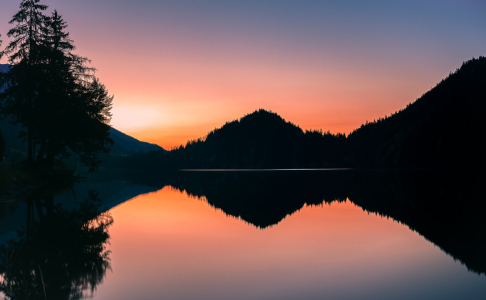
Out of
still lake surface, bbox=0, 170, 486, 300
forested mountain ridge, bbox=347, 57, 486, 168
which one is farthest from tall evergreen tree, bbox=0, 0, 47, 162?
forested mountain ridge, bbox=347, 57, 486, 168

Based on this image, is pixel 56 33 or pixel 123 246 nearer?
pixel 123 246

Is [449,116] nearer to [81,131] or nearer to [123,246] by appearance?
[81,131]

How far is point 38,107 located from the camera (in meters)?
37.4

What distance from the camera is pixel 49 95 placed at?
125 feet

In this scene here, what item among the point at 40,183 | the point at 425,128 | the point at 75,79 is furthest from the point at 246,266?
the point at 425,128

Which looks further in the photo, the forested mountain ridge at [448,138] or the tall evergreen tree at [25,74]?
the forested mountain ridge at [448,138]

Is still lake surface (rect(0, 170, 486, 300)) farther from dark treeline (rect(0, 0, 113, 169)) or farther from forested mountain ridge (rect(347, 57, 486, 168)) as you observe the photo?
forested mountain ridge (rect(347, 57, 486, 168))

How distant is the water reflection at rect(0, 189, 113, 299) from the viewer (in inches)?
295

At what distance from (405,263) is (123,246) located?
30.7ft

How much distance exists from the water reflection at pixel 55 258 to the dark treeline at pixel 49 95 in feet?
81.0

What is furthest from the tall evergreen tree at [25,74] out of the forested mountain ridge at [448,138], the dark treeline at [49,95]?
the forested mountain ridge at [448,138]

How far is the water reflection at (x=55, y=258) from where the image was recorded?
7.50 meters

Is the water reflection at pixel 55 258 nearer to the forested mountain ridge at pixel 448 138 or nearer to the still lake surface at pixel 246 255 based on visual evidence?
the still lake surface at pixel 246 255

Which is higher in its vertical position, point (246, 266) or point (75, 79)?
point (75, 79)
